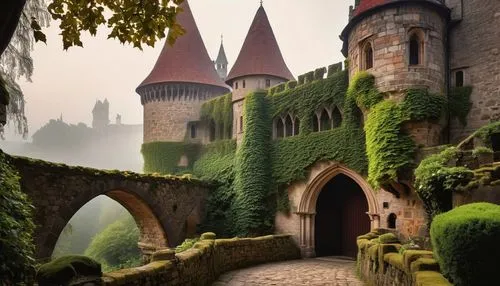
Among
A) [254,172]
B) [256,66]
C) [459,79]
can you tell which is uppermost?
[256,66]

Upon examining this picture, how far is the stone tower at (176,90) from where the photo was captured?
28375 mm

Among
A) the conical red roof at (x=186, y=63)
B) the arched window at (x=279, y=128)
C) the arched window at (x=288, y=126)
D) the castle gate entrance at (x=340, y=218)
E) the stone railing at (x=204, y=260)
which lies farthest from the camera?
the conical red roof at (x=186, y=63)

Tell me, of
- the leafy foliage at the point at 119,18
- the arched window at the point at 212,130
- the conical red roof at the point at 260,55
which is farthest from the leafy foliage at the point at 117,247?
the leafy foliage at the point at 119,18

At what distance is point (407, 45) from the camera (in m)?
15.1

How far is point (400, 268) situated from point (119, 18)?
198 inches

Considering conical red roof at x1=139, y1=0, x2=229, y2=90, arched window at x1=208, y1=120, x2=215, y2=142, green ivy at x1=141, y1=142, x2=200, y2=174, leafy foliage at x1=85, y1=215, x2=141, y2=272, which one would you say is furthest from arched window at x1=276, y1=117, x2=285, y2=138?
leafy foliage at x1=85, y1=215, x2=141, y2=272

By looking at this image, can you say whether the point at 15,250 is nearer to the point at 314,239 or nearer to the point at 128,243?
the point at 314,239

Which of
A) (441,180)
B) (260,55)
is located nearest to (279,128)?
(260,55)

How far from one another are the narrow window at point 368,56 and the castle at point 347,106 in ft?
0.13

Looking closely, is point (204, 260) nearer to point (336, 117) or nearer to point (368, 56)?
point (368, 56)

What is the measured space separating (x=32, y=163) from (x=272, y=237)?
8.65 metres

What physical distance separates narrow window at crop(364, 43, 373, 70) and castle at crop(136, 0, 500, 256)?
0.04 m

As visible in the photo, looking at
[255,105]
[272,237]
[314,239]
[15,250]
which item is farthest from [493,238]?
[255,105]

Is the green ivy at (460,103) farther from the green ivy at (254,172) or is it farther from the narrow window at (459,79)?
the green ivy at (254,172)
